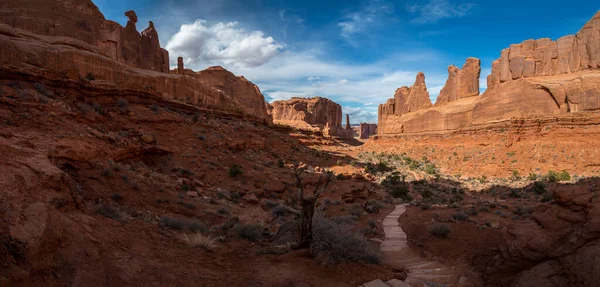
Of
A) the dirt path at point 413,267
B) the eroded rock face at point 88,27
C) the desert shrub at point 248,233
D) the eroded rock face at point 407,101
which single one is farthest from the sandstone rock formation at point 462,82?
the desert shrub at point 248,233

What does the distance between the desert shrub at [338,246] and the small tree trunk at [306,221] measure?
0.18 m

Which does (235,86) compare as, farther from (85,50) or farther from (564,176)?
(564,176)

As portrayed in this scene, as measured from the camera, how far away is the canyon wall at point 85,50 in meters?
14.3

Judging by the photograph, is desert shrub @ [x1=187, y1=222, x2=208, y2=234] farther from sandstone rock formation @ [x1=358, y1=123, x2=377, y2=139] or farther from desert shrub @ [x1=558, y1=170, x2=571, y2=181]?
sandstone rock formation @ [x1=358, y1=123, x2=377, y2=139]

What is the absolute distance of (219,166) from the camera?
17000 millimetres

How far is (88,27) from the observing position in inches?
936

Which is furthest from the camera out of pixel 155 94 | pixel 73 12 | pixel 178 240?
pixel 73 12

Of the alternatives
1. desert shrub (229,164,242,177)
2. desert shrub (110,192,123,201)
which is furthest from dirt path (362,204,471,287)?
desert shrub (229,164,242,177)

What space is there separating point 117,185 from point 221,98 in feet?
91.4

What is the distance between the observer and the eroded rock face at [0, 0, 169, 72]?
2016cm

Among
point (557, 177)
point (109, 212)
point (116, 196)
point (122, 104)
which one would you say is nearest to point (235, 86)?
point (122, 104)

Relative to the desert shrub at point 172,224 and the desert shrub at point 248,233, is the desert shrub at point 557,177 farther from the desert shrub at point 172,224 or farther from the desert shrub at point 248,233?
the desert shrub at point 172,224

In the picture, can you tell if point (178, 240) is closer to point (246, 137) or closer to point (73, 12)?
point (246, 137)

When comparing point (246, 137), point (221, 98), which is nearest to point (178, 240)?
point (246, 137)
